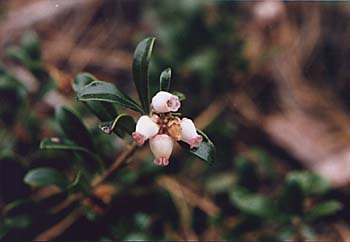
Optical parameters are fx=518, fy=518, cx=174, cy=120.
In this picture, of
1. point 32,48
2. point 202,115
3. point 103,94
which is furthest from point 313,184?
point 32,48

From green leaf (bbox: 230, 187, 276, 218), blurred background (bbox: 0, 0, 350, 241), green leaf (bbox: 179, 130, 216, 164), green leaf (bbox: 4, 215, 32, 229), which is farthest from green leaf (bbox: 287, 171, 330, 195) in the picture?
green leaf (bbox: 4, 215, 32, 229)

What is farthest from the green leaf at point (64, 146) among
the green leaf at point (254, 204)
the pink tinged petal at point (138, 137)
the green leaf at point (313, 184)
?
the green leaf at point (313, 184)

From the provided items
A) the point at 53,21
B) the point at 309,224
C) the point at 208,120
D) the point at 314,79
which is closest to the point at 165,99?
the point at 309,224

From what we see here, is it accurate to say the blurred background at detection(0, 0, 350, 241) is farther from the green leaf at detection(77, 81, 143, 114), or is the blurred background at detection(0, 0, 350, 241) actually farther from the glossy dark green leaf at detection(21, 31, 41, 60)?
the green leaf at detection(77, 81, 143, 114)

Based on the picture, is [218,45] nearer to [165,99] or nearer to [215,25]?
[215,25]

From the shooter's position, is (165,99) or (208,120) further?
(208,120)

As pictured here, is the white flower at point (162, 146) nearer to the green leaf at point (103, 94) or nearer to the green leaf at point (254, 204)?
the green leaf at point (103, 94)

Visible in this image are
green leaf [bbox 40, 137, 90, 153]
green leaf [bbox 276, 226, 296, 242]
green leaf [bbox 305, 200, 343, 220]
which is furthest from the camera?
green leaf [bbox 276, 226, 296, 242]
